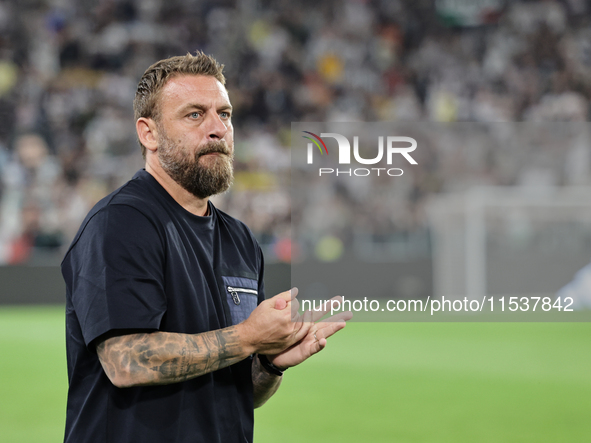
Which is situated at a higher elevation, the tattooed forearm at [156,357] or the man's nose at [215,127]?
the man's nose at [215,127]

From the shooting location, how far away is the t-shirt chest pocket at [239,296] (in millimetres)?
2330

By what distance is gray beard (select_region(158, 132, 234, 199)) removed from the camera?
2.32 m

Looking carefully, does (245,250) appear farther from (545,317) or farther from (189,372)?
(545,317)

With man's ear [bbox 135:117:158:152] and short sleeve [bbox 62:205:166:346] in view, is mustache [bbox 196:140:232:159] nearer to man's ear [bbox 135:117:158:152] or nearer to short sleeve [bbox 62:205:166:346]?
man's ear [bbox 135:117:158:152]

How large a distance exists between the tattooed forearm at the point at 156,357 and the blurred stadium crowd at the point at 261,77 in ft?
33.3

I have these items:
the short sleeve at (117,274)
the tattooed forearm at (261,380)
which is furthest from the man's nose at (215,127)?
the tattooed forearm at (261,380)

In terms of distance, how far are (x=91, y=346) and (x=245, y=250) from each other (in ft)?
2.47

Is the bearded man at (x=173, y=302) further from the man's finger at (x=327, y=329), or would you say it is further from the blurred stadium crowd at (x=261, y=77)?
the blurred stadium crowd at (x=261, y=77)

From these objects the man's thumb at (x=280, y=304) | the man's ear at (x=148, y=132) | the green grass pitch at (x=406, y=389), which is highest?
the man's ear at (x=148, y=132)

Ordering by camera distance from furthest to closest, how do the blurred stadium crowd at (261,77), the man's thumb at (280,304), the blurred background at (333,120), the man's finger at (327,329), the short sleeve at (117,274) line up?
the blurred stadium crowd at (261,77)
the blurred background at (333,120)
the man's finger at (327,329)
the man's thumb at (280,304)
the short sleeve at (117,274)

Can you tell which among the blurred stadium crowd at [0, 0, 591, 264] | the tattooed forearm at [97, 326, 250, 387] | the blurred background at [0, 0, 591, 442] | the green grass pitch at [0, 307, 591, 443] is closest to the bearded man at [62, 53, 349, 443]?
the tattooed forearm at [97, 326, 250, 387]

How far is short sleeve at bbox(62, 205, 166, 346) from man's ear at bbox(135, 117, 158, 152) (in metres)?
0.38

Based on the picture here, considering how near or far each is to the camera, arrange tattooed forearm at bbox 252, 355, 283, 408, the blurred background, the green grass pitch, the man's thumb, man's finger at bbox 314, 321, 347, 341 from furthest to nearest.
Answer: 1. the blurred background
2. the green grass pitch
3. tattooed forearm at bbox 252, 355, 283, 408
4. man's finger at bbox 314, 321, 347, 341
5. the man's thumb

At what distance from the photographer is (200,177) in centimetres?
232
